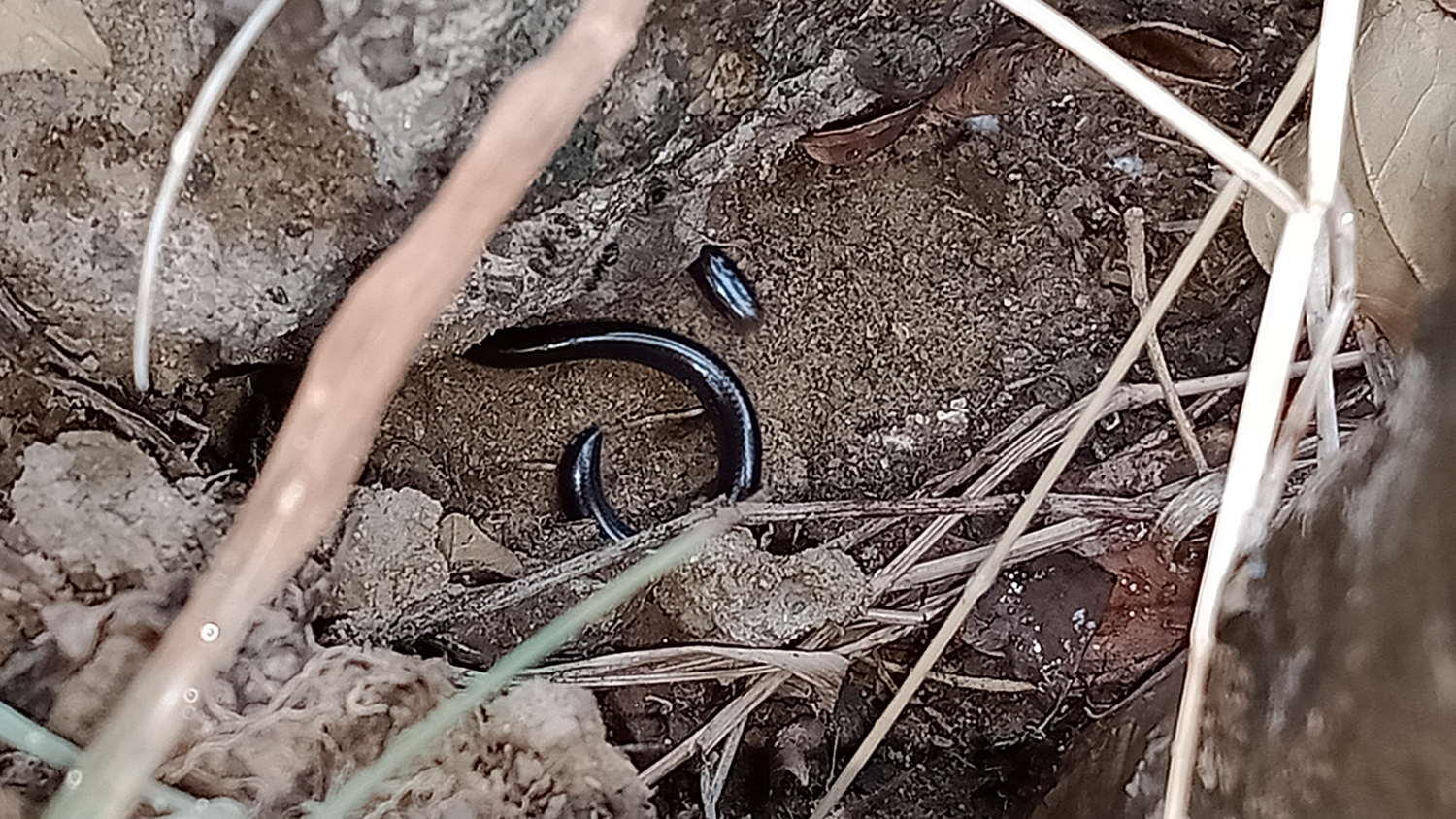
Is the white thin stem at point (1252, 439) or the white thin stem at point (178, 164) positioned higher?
the white thin stem at point (178, 164)

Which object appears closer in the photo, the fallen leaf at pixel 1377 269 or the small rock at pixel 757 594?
the fallen leaf at pixel 1377 269

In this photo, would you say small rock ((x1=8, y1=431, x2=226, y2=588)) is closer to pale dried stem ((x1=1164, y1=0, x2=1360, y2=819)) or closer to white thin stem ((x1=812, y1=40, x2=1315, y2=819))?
white thin stem ((x1=812, y1=40, x2=1315, y2=819))

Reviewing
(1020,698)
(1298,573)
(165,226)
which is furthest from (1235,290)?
(165,226)

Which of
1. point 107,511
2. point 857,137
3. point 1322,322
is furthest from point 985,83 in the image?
point 107,511

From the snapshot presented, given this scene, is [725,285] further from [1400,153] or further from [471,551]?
[1400,153]

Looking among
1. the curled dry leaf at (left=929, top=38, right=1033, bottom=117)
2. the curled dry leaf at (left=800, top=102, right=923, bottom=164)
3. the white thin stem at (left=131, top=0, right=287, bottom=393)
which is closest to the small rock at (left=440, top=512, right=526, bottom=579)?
the white thin stem at (left=131, top=0, right=287, bottom=393)

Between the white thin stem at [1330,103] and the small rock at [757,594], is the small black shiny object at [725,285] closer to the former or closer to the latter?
the small rock at [757,594]

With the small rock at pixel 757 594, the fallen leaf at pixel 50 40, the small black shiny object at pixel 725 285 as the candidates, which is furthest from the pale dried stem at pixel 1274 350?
the fallen leaf at pixel 50 40
